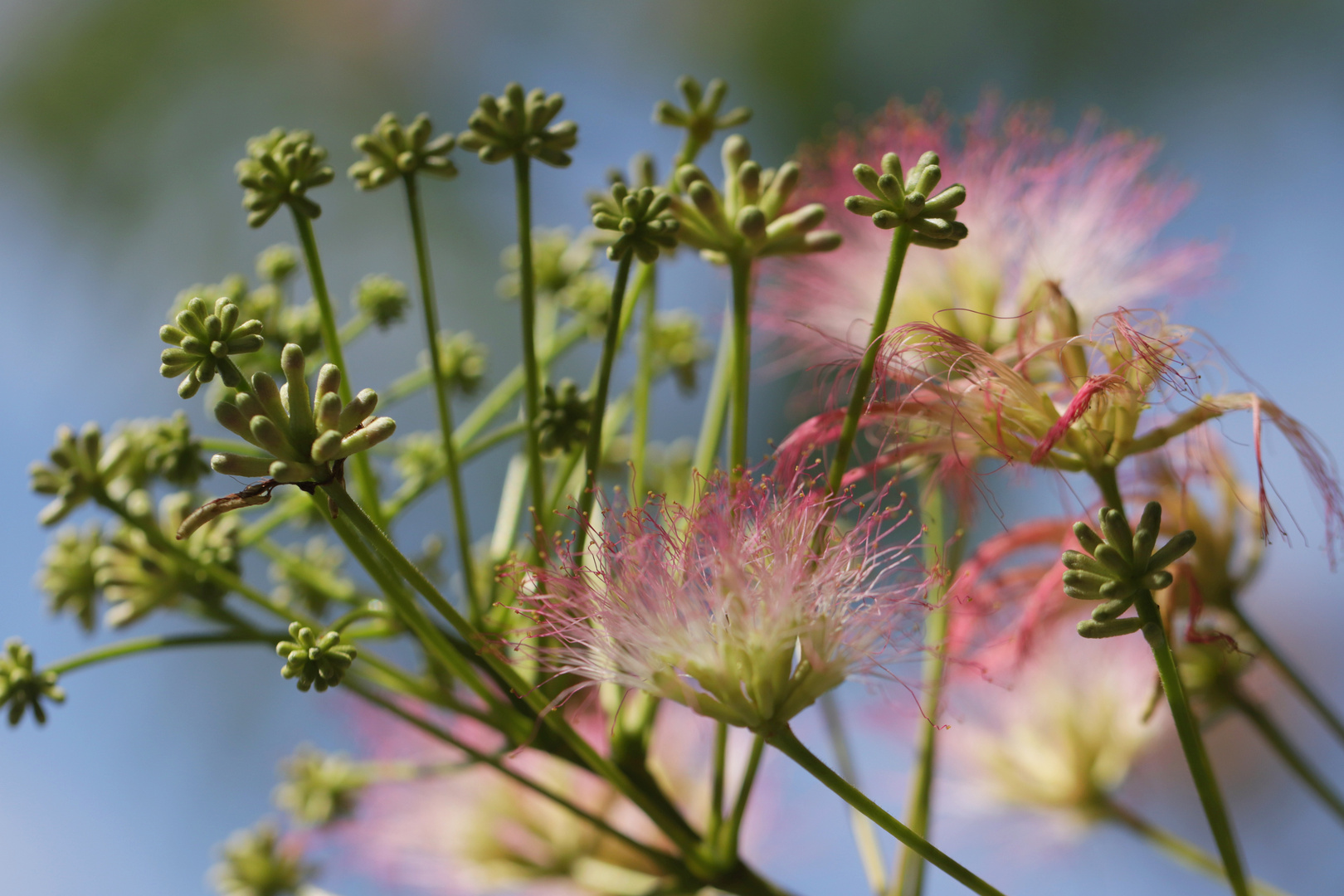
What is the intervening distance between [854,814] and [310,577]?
25.1 inches

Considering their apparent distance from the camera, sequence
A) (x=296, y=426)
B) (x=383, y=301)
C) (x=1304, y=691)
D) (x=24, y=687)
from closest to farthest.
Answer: (x=296, y=426), (x=24, y=687), (x=1304, y=691), (x=383, y=301)

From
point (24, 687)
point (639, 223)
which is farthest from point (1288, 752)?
point (24, 687)

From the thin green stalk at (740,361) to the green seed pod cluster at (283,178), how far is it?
0.36m

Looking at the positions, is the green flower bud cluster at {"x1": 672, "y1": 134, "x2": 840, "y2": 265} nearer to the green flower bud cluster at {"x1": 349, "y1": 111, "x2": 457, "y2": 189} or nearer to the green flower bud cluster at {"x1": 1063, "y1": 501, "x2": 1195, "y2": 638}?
the green flower bud cluster at {"x1": 349, "y1": 111, "x2": 457, "y2": 189}

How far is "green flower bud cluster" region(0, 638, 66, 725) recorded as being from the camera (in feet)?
3.15

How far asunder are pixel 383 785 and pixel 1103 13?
348 cm

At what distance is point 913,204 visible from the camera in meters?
0.81

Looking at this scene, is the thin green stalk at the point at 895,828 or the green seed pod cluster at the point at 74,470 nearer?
the thin green stalk at the point at 895,828

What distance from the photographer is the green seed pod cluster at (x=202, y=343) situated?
0.76 meters

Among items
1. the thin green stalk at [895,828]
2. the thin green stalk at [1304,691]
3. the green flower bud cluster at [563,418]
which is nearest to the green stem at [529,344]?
the green flower bud cluster at [563,418]

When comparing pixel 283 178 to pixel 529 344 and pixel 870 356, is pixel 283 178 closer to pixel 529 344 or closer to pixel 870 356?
pixel 529 344

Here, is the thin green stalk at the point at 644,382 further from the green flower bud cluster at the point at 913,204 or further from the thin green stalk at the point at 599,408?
the green flower bud cluster at the point at 913,204

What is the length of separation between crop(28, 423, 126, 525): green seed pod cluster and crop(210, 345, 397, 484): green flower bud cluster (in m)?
0.37

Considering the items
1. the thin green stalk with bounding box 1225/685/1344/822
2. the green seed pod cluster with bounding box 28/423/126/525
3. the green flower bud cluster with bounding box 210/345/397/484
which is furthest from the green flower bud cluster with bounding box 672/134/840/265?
the thin green stalk with bounding box 1225/685/1344/822
